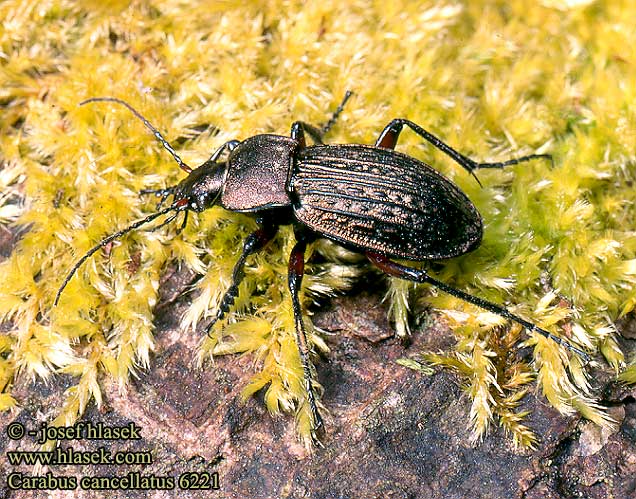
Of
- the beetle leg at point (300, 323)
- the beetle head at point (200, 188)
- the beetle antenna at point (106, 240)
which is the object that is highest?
the beetle head at point (200, 188)

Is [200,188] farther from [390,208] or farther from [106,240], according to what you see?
[390,208]

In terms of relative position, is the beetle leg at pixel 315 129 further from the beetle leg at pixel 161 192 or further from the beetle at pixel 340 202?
the beetle leg at pixel 161 192

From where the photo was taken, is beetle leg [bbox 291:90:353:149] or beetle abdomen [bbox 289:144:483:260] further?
beetle leg [bbox 291:90:353:149]

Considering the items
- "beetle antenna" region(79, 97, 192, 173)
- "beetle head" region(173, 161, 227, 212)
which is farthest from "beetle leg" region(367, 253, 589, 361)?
"beetle antenna" region(79, 97, 192, 173)

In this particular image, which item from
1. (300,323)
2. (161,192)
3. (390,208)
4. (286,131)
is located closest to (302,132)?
(286,131)

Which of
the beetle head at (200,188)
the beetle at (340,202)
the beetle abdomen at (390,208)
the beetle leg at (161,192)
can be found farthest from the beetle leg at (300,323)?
the beetle leg at (161,192)

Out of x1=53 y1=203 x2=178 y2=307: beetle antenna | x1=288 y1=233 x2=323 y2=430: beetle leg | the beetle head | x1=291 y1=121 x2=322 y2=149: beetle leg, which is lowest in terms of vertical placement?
x1=288 y1=233 x2=323 y2=430: beetle leg

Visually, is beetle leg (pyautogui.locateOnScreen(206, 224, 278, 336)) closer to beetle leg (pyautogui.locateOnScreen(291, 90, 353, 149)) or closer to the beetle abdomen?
the beetle abdomen

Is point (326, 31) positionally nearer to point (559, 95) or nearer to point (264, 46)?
point (264, 46)
